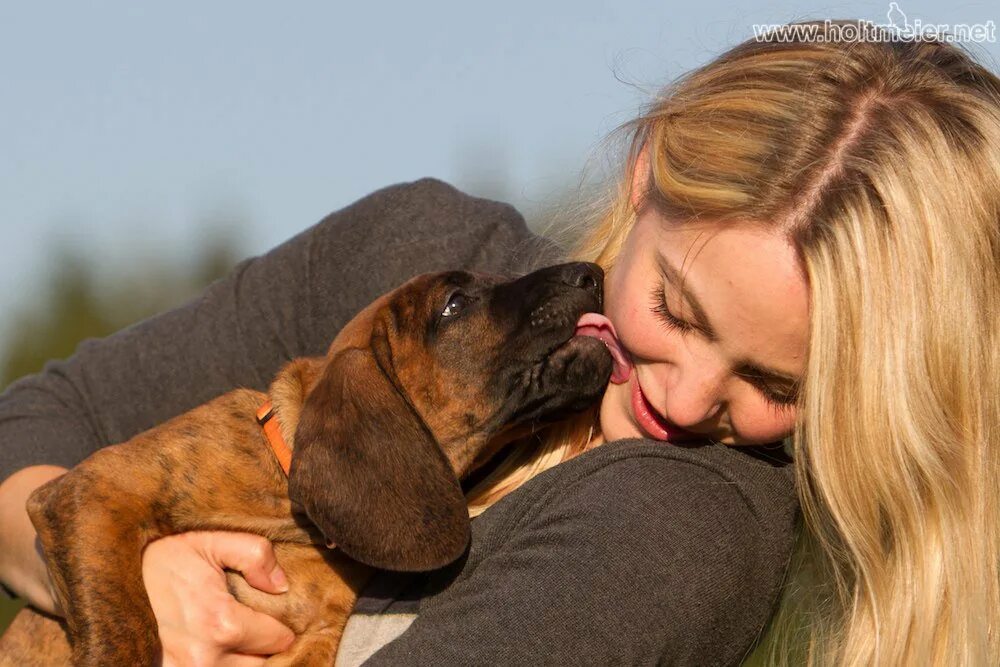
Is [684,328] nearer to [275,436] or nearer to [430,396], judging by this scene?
[430,396]

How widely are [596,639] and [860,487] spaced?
1082mm

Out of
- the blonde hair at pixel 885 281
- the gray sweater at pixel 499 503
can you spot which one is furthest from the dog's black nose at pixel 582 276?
the gray sweater at pixel 499 503

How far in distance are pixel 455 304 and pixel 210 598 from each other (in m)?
1.41

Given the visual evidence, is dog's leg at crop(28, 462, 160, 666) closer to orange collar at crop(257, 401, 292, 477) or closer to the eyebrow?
orange collar at crop(257, 401, 292, 477)

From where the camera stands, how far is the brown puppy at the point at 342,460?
4.06m

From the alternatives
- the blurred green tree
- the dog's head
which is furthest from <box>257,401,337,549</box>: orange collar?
the blurred green tree

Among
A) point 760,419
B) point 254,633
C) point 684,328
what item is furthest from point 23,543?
point 760,419

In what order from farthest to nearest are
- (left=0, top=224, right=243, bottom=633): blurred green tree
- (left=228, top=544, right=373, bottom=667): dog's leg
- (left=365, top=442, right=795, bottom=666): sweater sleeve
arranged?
(left=0, top=224, right=243, bottom=633): blurred green tree < (left=228, top=544, right=373, bottom=667): dog's leg < (left=365, top=442, right=795, bottom=666): sweater sleeve

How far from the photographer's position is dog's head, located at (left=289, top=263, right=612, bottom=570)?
159 inches

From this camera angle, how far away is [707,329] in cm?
396

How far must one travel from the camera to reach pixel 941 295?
3.88 metres

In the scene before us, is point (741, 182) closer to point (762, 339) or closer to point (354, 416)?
point (762, 339)

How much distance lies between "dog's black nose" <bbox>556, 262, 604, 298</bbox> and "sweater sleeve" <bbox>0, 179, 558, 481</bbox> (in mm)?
572

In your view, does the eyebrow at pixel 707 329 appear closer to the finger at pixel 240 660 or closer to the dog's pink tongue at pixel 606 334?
the dog's pink tongue at pixel 606 334
